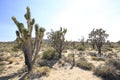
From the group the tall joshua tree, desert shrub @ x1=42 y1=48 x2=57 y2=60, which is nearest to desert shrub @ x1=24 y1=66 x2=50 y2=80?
the tall joshua tree

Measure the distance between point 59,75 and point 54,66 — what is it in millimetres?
2528

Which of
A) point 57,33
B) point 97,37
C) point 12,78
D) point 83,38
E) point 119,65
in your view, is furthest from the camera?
point 83,38

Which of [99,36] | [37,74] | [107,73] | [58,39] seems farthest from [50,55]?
[99,36]

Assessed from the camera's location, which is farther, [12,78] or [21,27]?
[21,27]

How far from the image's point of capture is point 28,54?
→ 14.4 meters

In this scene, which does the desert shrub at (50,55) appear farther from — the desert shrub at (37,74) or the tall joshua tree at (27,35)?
the desert shrub at (37,74)

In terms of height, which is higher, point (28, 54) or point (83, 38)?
point (83, 38)

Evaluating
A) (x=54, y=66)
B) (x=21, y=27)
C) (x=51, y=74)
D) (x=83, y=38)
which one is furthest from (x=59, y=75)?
(x=83, y=38)

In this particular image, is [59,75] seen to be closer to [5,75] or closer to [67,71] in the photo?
[67,71]

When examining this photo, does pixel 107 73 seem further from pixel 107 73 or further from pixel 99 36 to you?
pixel 99 36

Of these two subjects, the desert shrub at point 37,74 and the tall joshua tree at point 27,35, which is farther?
the tall joshua tree at point 27,35

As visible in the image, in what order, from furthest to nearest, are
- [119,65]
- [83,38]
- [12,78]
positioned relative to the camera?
1. [83,38]
2. [119,65]
3. [12,78]

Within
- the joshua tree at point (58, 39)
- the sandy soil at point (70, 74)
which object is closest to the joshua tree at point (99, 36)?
the joshua tree at point (58, 39)

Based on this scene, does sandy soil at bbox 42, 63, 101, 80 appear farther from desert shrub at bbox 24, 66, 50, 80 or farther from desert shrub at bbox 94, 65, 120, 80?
desert shrub at bbox 94, 65, 120, 80
